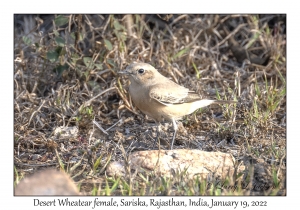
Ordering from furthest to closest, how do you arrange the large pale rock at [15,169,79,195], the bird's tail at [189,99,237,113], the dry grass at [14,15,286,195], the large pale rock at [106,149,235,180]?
1. the bird's tail at [189,99,237,113]
2. the dry grass at [14,15,286,195]
3. the large pale rock at [106,149,235,180]
4. the large pale rock at [15,169,79,195]

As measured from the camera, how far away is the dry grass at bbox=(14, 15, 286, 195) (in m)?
6.70

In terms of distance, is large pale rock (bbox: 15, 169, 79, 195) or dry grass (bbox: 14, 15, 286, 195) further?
dry grass (bbox: 14, 15, 286, 195)

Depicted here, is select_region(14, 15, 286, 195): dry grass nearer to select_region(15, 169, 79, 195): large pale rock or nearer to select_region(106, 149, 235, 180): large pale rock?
select_region(106, 149, 235, 180): large pale rock

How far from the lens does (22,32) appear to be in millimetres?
10695

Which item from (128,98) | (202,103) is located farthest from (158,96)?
(128,98)

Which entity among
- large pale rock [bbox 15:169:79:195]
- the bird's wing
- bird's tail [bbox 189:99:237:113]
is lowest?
large pale rock [bbox 15:169:79:195]

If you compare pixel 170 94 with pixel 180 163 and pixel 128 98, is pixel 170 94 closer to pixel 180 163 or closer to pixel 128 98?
pixel 128 98

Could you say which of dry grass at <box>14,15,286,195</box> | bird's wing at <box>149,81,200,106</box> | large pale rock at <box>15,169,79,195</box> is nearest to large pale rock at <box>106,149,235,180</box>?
dry grass at <box>14,15,286,195</box>

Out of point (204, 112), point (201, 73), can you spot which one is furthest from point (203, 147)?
point (201, 73)

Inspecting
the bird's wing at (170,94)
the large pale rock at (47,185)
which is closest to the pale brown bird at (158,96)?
the bird's wing at (170,94)

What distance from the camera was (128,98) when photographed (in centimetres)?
876

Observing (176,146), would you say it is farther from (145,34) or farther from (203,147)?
(145,34)

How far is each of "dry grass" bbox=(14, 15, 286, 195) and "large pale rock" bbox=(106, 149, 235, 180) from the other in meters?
0.18

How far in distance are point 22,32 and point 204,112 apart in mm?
4219
